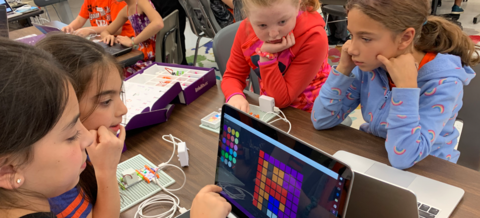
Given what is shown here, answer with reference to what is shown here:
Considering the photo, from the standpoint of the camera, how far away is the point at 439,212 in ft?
2.47

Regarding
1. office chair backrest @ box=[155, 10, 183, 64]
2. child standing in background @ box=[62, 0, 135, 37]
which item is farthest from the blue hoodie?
child standing in background @ box=[62, 0, 135, 37]

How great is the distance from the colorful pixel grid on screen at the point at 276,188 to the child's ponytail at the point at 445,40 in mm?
675

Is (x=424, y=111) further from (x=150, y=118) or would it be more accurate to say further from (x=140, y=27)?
(x=140, y=27)

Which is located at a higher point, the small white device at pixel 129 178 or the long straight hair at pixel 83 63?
the long straight hair at pixel 83 63

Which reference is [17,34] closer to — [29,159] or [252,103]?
[252,103]

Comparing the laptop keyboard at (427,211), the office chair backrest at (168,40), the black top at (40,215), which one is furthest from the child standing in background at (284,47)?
the office chair backrest at (168,40)

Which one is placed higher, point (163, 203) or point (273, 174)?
point (273, 174)

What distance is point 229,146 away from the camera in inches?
29.6

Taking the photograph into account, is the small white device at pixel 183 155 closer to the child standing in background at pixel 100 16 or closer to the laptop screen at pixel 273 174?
the laptop screen at pixel 273 174

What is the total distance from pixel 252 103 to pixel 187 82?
31 centimetres

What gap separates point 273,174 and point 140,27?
2077 mm

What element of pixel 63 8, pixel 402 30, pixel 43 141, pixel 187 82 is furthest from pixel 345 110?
pixel 63 8

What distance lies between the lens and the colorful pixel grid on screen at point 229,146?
0.73 meters

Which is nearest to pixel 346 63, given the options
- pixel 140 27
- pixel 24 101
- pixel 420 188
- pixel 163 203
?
pixel 420 188
